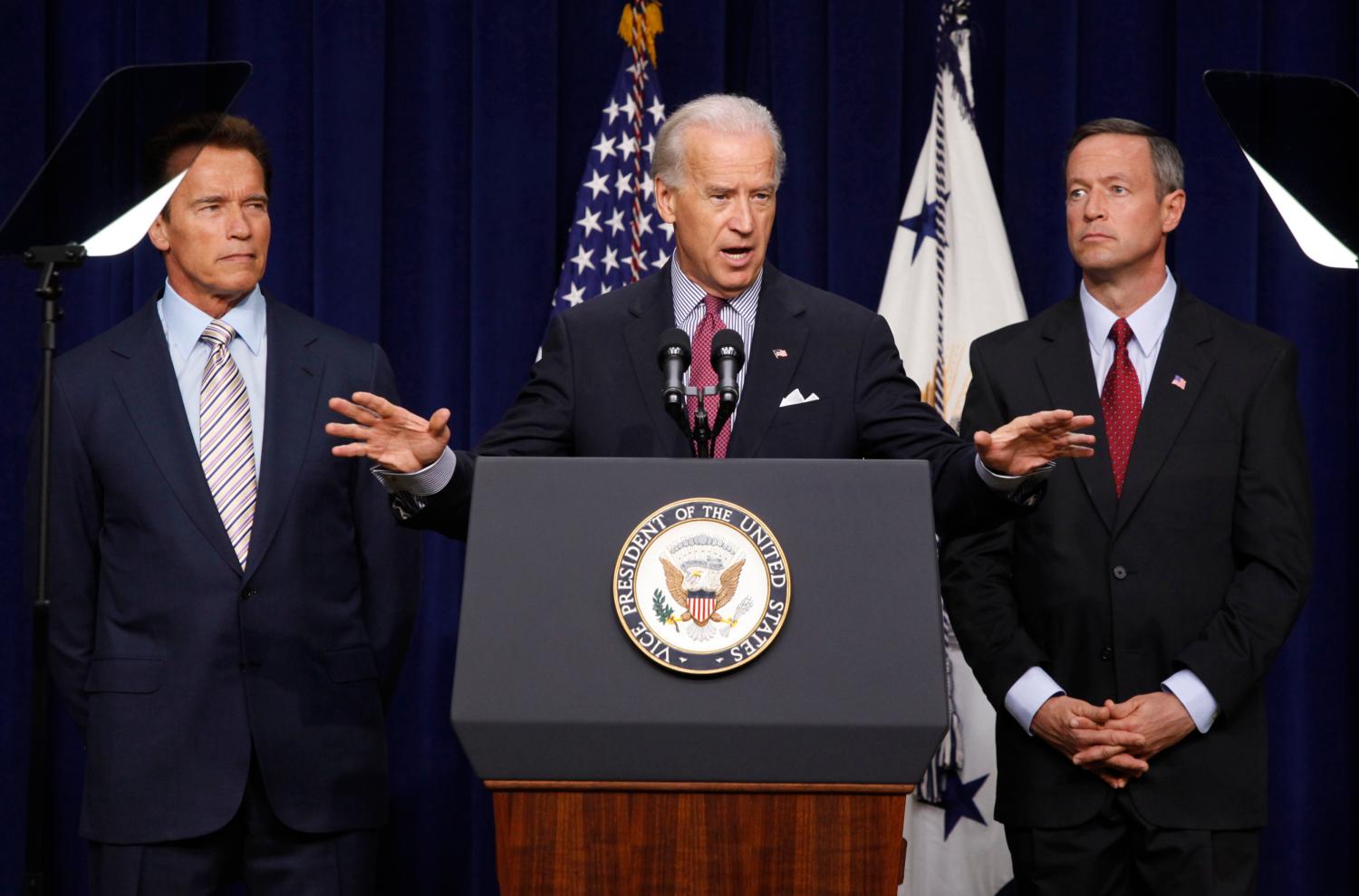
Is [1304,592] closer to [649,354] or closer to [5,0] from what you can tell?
[649,354]

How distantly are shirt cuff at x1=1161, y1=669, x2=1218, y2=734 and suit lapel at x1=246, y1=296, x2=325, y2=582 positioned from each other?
1.67 metres

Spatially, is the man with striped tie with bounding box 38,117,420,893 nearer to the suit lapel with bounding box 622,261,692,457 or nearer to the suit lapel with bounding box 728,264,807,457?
the suit lapel with bounding box 622,261,692,457

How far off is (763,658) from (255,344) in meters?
1.56

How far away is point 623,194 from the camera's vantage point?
13.6 feet

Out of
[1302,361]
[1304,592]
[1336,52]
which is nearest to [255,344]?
[1304,592]

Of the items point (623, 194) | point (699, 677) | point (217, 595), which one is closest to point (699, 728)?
point (699, 677)

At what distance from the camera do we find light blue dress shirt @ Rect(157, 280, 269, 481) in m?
2.95

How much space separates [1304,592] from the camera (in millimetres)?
2877

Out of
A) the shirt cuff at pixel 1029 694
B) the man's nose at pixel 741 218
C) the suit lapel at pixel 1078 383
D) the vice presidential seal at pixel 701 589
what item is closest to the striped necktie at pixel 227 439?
the man's nose at pixel 741 218

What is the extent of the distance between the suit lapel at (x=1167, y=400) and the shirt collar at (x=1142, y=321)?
1.5 inches

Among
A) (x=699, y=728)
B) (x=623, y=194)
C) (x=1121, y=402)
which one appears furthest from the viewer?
(x=623, y=194)

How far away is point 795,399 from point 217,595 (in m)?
1.12

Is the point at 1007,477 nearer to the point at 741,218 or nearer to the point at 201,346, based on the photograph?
the point at 741,218

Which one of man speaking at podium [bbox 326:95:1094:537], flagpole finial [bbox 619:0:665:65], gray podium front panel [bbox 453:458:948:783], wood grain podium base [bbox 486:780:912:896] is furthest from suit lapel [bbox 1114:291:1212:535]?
flagpole finial [bbox 619:0:665:65]
